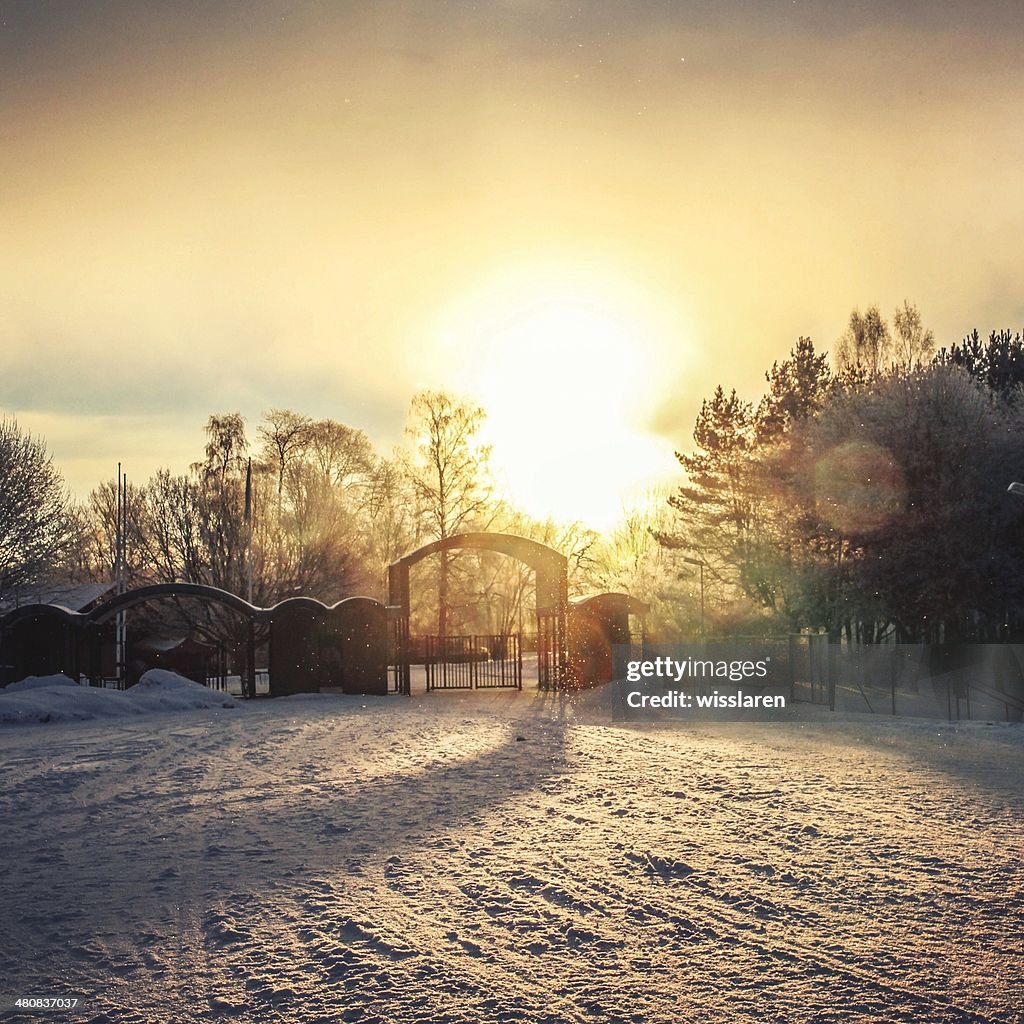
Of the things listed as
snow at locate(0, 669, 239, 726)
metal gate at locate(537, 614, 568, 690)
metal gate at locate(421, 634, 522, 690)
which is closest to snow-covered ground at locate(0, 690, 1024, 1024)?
snow at locate(0, 669, 239, 726)

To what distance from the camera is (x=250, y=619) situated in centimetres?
3142

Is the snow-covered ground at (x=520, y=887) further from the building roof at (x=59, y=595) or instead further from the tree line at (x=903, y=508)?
the building roof at (x=59, y=595)

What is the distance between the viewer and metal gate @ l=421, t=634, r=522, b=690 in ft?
108

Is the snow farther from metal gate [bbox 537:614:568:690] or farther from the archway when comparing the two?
metal gate [bbox 537:614:568:690]

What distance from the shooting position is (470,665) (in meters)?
39.2

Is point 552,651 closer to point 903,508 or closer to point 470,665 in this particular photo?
point 470,665

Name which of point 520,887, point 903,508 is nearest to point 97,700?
point 520,887

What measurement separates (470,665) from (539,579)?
27.5ft

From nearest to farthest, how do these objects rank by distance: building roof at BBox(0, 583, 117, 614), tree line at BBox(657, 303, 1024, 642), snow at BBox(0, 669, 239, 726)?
snow at BBox(0, 669, 239, 726), tree line at BBox(657, 303, 1024, 642), building roof at BBox(0, 583, 117, 614)

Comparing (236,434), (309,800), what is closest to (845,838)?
(309,800)

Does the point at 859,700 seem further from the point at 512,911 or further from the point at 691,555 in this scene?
the point at 691,555

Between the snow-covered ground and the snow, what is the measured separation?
7823 millimetres

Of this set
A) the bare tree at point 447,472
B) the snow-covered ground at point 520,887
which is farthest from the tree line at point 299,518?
the snow-covered ground at point 520,887

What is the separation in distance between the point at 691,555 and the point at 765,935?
48225 millimetres
